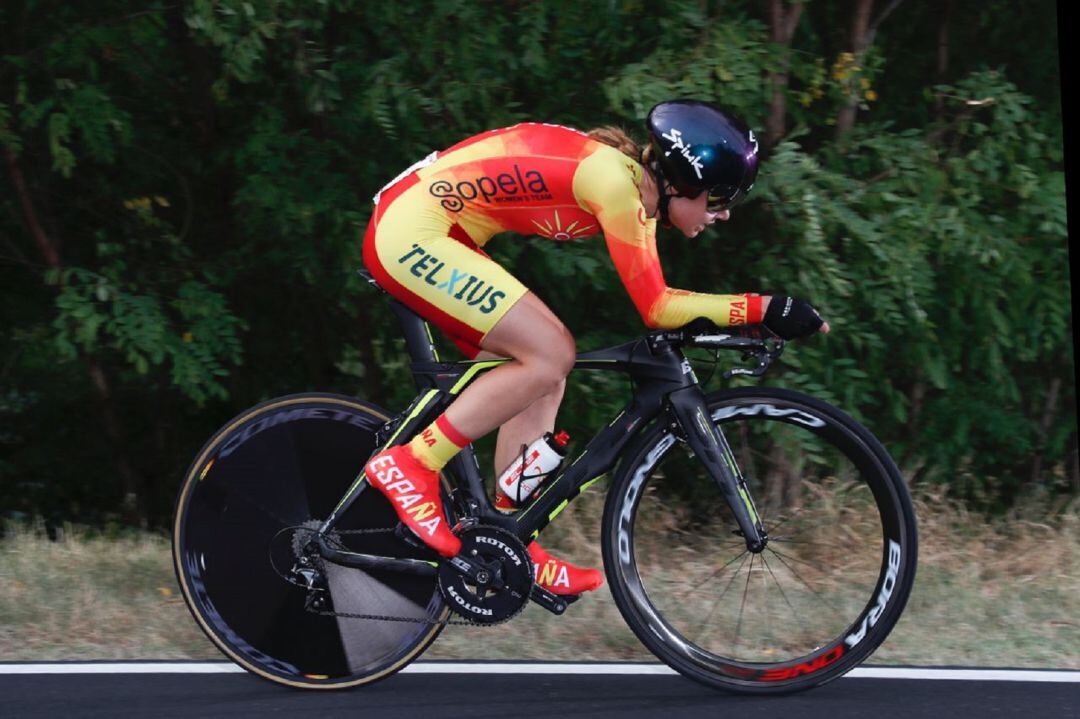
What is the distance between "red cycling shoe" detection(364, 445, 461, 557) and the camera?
13.9 ft

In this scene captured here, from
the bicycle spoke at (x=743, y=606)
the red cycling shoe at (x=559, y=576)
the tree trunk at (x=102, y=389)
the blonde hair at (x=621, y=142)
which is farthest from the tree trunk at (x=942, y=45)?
the tree trunk at (x=102, y=389)

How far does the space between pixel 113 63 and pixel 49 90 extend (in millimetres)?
430

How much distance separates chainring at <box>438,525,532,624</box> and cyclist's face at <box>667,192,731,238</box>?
42.5 inches

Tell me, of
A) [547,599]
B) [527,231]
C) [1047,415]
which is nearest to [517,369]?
[527,231]

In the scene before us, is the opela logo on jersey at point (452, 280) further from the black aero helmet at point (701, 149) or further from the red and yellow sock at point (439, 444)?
the black aero helmet at point (701, 149)

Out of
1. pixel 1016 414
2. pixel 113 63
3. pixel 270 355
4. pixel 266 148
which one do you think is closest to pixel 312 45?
pixel 266 148

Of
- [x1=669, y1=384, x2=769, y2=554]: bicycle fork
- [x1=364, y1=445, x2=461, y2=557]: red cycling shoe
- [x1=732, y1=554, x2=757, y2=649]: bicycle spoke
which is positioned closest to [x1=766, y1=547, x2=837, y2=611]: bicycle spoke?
[x1=732, y1=554, x2=757, y2=649]: bicycle spoke

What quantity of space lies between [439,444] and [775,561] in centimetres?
124

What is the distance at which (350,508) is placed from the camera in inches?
175

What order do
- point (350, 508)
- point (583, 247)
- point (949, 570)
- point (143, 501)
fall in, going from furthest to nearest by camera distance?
point (143, 501) → point (583, 247) → point (949, 570) → point (350, 508)

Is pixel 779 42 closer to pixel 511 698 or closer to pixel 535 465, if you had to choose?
pixel 535 465

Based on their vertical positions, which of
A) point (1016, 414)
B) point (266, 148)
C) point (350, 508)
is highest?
point (266, 148)

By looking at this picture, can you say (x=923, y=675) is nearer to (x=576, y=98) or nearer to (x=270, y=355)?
(x=576, y=98)

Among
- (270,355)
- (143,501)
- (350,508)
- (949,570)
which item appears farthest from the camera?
(143,501)
